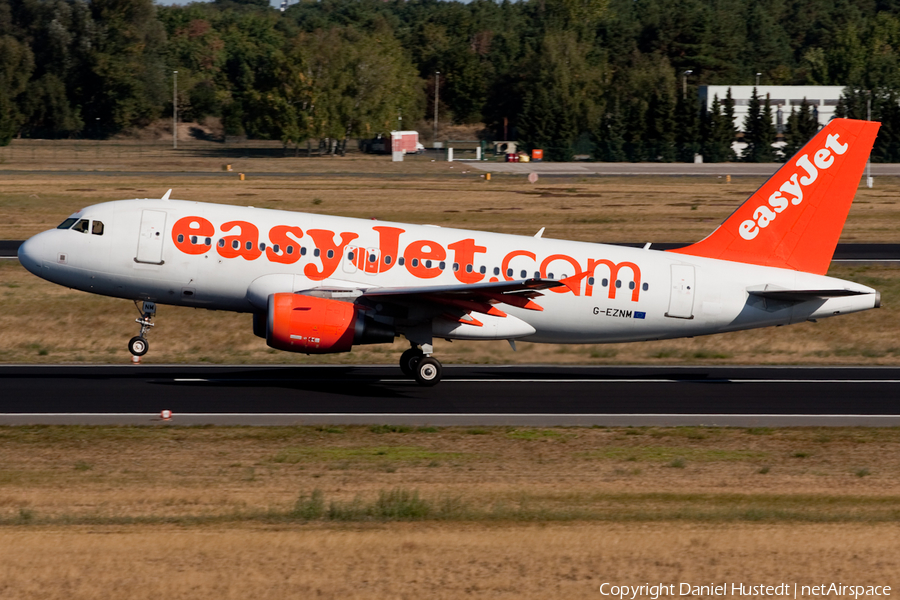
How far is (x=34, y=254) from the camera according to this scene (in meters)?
29.1

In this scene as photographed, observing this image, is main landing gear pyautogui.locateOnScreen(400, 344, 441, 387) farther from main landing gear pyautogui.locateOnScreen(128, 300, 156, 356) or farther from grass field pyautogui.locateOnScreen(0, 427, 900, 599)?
main landing gear pyautogui.locateOnScreen(128, 300, 156, 356)

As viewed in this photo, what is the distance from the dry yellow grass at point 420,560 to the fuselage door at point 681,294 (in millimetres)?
13518

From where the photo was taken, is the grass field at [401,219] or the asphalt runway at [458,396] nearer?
the asphalt runway at [458,396]

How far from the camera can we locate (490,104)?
181125mm

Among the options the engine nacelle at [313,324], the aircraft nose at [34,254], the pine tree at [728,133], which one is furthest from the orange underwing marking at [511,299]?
the pine tree at [728,133]

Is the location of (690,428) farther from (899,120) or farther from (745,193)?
(899,120)

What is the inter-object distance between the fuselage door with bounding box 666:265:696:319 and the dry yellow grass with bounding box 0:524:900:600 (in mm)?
13518

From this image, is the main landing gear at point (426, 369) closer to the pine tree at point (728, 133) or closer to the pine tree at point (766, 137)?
the pine tree at point (766, 137)

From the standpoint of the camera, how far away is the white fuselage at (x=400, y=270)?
28.3 metres

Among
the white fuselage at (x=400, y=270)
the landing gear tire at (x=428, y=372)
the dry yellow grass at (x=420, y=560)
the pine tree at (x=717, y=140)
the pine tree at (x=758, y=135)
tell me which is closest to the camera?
the dry yellow grass at (x=420, y=560)

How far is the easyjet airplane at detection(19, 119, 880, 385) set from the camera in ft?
92.6

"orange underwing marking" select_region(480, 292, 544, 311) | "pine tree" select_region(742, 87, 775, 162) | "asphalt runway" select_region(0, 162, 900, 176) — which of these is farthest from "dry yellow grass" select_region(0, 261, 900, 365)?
"pine tree" select_region(742, 87, 775, 162)

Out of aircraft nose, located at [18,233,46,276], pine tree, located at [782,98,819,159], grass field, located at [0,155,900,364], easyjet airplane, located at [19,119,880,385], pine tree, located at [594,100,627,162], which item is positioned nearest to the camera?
easyjet airplane, located at [19,119,880,385]
